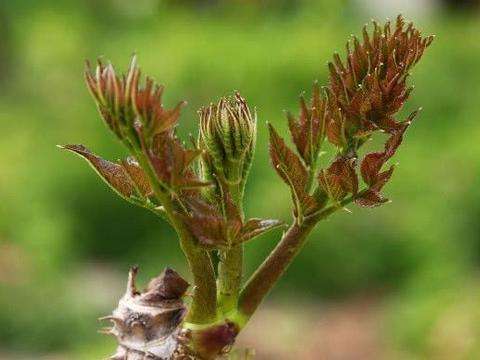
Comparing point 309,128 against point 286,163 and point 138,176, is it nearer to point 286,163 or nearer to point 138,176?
point 286,163

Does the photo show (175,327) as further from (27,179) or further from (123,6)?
(123,6)

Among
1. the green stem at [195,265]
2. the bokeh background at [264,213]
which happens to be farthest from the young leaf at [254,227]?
the bokeh background at [264,213]

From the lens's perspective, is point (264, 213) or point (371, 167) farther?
point (264, 213)

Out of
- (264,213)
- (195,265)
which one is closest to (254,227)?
(195,265)

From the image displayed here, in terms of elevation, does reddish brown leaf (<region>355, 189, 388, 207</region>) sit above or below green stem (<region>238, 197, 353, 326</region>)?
above

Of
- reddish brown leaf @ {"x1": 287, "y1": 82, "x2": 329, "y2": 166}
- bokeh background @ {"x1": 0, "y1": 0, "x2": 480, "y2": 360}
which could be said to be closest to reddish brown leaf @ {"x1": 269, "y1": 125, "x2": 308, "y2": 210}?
reddish brown leaf @ {"x1": 287, "y1": 82, "x2": 329, "y2": 166}

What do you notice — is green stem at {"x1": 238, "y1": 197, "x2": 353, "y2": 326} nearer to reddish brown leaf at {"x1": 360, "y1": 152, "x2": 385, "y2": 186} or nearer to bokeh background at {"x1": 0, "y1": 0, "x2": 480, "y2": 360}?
reddish brown leaf at {"x1": 360, "y1": 152, "x2": 385, "y2": 186}
